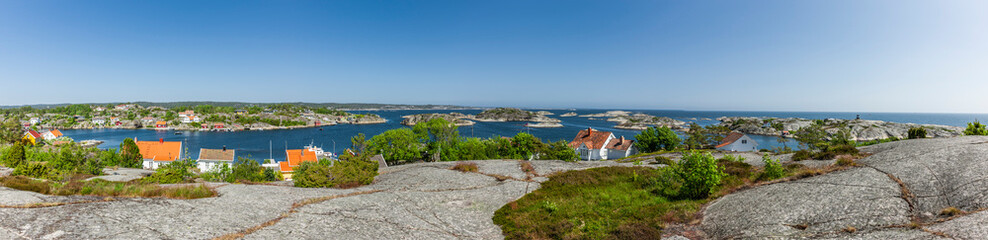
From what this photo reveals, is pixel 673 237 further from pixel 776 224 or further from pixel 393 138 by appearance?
pixel 393 138

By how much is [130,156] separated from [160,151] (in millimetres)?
7046

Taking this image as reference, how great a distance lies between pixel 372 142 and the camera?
55094mm

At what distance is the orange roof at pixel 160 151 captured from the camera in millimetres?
66188

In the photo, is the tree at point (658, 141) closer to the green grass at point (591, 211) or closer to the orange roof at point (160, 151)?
the green grass at point (591, 211)

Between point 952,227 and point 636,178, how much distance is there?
13597 mm

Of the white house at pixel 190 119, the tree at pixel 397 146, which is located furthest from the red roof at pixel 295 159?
the white house at pixel 190 119

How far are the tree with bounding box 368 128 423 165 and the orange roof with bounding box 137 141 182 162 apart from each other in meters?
44.5

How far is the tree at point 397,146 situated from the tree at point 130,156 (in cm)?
4368

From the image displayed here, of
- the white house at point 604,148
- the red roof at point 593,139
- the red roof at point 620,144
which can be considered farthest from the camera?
the red roof at point 593,139

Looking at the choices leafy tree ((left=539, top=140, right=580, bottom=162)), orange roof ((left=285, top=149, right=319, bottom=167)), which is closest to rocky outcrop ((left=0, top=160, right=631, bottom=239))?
leafy tree ((left=539, top=140, right=580, bottom=162))

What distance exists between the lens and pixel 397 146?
53.1 meters

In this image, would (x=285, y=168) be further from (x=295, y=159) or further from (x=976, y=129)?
(x=976, y=129)

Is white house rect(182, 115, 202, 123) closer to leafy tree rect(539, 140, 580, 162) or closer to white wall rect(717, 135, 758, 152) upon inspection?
leafy tree rect(539, 140, 580, 162)

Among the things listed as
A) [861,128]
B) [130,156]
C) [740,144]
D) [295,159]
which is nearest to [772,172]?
[740,144]
